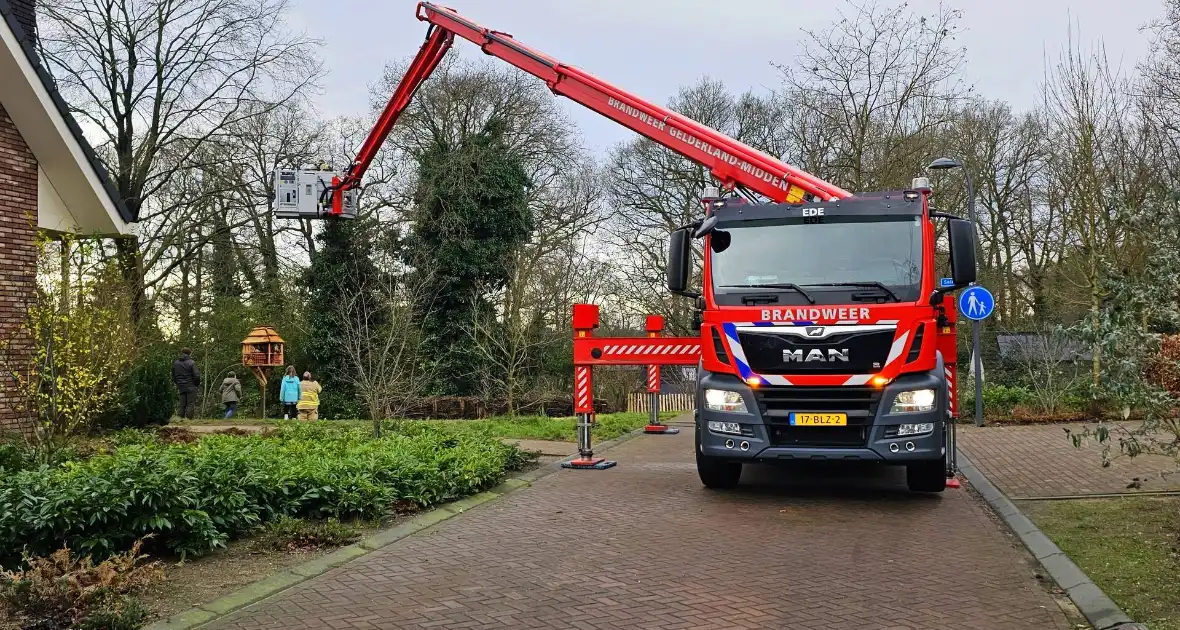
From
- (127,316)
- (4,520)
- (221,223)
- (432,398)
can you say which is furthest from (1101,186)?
(221,223)

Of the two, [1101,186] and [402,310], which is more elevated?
[1101,186]

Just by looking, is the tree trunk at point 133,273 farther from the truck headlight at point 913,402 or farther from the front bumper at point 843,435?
the truck headlight at point 913,402

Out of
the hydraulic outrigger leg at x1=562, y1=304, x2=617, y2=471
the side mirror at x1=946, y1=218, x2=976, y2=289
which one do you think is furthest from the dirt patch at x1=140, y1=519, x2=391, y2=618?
the side mirror at x1=946, y1=218, x2=976, y2=289

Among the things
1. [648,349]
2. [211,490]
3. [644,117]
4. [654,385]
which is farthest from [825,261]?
[654,385]

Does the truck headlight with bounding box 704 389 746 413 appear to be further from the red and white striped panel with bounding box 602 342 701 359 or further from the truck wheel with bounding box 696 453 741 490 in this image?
the red and white striped panel with bounding box 602 342 701 359

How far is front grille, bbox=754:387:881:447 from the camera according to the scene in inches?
336

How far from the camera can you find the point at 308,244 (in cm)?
3278

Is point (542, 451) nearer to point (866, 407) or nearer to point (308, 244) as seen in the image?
point (866, 407)

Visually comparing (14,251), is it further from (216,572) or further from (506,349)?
(506,349)

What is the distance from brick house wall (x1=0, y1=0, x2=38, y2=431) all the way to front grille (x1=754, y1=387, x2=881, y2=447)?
360 inches

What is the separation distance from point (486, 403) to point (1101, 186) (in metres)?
15.6

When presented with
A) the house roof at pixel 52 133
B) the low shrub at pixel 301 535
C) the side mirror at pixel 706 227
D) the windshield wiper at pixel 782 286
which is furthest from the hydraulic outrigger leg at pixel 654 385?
the low shrub at pixel 301 535

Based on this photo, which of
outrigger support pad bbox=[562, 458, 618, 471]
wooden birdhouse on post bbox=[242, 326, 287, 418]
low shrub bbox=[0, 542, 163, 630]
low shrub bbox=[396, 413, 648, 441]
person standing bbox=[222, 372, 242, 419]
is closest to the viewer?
low shrub bbox=[0, 542, 163, 630]

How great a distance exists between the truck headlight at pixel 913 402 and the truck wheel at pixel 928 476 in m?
0.68
